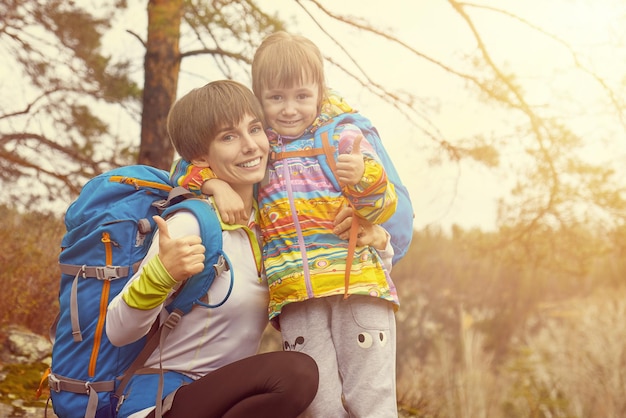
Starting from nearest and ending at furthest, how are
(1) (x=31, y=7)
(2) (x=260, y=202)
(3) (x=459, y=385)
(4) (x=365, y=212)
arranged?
(4) (x=365, y=212)
(2) (x=260, y=202)
(1) (x=31, y=7)
(3) (x=459, y=385)

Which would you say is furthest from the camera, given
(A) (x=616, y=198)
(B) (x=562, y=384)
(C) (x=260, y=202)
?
(B) (x=562, y=384)

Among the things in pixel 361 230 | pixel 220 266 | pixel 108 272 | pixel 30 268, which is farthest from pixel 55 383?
pixel 30 268

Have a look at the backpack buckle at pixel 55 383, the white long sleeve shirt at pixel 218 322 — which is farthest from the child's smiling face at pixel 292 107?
the backpack buckle at pixel 55 383

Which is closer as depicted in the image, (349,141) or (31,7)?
(349,141)

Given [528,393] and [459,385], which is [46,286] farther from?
[528,393]

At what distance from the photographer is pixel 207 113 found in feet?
7.16

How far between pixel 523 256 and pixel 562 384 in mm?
→ 3515

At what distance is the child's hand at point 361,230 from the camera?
7.00 feet

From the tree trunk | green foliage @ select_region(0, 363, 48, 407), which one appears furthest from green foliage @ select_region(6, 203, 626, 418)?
the tree trunk

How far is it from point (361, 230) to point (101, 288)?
0.81m

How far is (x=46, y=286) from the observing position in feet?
18.8

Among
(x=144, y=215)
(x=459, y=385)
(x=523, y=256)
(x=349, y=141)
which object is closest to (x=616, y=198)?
(x=523, y=256)

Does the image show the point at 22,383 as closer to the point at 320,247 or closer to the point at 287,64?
the point at 320,247

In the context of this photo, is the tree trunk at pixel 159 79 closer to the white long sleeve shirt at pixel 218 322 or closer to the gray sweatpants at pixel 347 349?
the white long sleeve shirt at pixel 218 322
